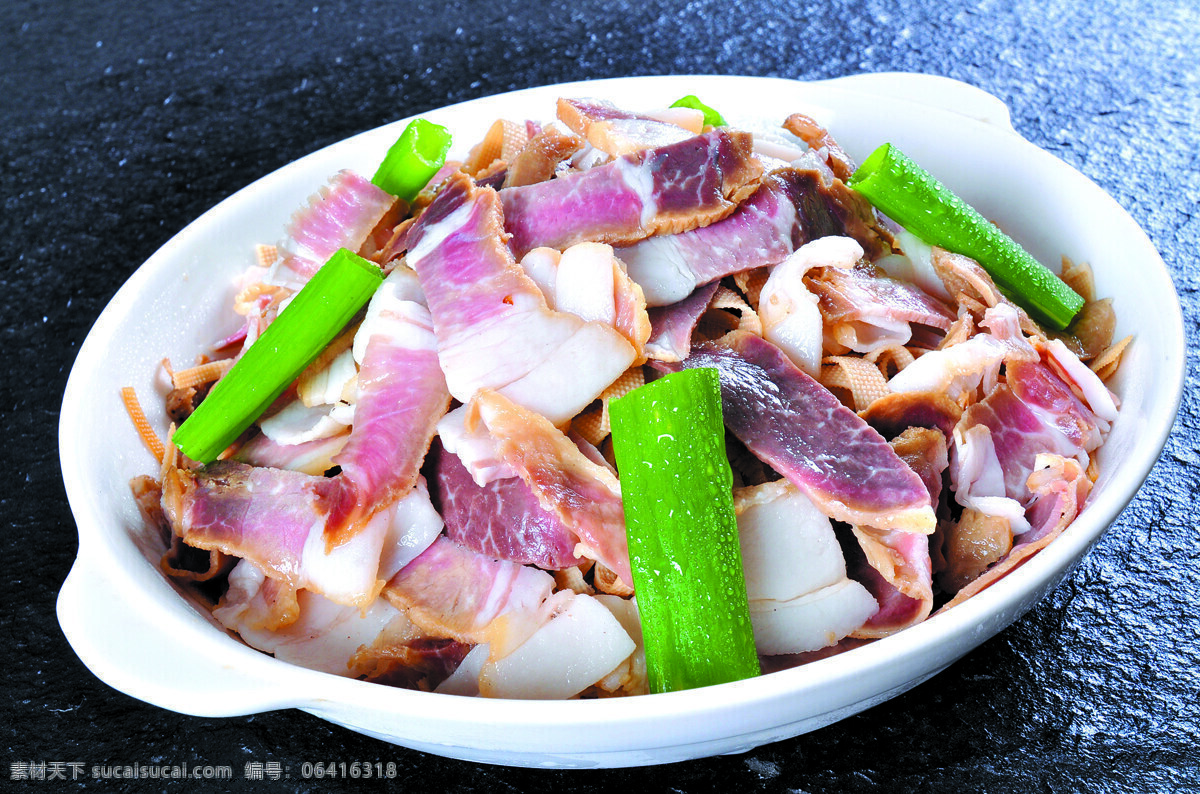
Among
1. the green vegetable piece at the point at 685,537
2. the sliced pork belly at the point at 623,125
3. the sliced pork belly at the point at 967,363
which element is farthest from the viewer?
the sliced pork belly at the point at 623,125

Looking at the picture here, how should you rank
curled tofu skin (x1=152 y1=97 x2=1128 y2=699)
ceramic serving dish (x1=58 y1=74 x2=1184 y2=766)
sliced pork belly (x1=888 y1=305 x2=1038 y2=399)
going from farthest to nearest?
sliced pork belly (x1=888 y1=305 x2=1038 y2=399)
curled tofu skin (x1=152 y1=97 x2=1128 y2=699)
ceramic serving dish (x1=58 y1=74 x2=1184 y2=766)

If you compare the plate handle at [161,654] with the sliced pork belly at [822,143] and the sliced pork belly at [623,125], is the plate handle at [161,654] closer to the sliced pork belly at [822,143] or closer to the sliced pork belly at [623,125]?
the sliced pork belly at [623,125]

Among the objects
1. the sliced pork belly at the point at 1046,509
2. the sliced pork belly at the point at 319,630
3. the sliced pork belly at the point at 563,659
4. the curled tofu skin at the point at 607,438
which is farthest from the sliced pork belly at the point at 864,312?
the sliced pork belly at the point at 319,630

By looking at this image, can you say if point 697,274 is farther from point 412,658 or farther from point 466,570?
point 412,658

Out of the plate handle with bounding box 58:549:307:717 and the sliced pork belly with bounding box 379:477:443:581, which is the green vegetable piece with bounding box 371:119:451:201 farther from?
the plate handle with bounding box 58:549:307:717

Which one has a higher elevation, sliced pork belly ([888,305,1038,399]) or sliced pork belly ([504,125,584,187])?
sliced pork belly ([504,125,584,187])

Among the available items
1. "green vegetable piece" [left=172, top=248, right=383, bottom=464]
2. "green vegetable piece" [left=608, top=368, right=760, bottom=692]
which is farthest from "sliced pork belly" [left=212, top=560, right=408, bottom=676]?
"green vegetable piece" [left=608, top=368, right=760, bottom=692]

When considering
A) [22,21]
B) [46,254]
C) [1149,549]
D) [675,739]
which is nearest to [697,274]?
[675,739]
